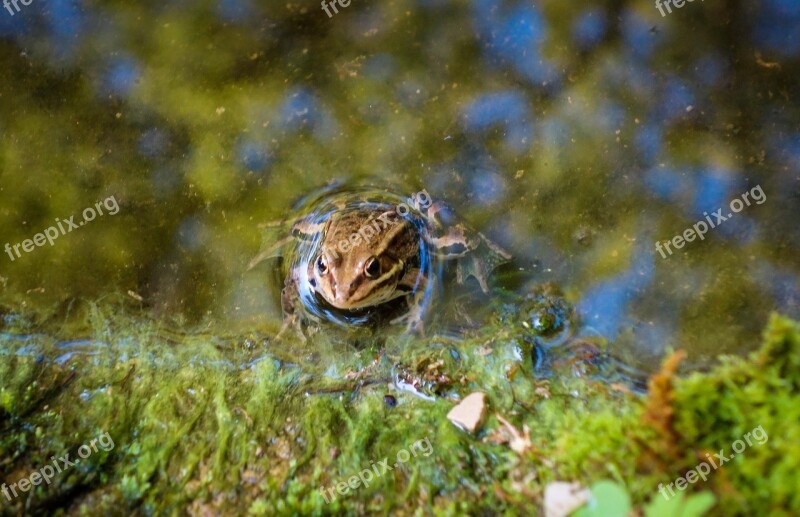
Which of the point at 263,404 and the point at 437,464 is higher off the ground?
the point at 263,404

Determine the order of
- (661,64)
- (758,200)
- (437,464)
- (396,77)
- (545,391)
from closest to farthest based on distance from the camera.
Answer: (437,464)
(545,391)
(758,200)
(661,64)
(396,77)

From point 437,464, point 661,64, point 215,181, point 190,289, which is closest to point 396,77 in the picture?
point 215,181

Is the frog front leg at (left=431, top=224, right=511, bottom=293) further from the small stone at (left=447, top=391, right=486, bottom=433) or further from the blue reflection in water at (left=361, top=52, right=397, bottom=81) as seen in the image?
the blue reflection in water at (left=361, top=52, right=397, bottom=81)

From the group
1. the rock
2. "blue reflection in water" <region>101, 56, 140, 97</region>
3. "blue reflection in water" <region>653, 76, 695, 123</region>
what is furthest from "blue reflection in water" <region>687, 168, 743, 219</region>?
"blue reflection in water" <region>101, 56, 140, 97</region>

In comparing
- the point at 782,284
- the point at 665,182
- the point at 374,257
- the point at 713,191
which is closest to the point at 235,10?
the point at 374,257

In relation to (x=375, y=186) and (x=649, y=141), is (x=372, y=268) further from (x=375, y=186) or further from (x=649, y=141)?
(x=649, y=141)

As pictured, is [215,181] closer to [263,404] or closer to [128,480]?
[263,404]

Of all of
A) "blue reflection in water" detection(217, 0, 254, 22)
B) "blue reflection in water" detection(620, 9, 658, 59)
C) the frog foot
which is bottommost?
the frog foot

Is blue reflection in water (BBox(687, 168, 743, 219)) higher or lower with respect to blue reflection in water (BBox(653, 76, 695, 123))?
lower
